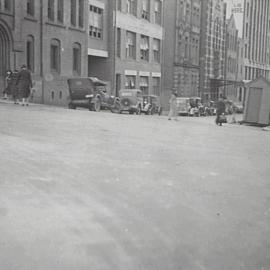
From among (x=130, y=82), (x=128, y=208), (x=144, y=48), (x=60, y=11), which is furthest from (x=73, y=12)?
(x=128, y=208)

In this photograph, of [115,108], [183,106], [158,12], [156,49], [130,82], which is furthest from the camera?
[156,49]

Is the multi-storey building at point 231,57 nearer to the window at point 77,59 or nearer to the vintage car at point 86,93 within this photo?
the window at point 77,59

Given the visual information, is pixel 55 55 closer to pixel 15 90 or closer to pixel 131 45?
pixel 15 90

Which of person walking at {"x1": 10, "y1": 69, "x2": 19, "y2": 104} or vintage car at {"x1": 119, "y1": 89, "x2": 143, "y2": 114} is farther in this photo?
vintage car at {"x1": 119, "y1": 89, "x2": 143, "y2": 114}

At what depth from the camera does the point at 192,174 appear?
940 cm

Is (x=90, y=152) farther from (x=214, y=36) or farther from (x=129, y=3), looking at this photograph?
(x=214, y=36)

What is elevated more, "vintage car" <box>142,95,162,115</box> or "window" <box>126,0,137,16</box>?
"window" <box>126,0,137,16</box>

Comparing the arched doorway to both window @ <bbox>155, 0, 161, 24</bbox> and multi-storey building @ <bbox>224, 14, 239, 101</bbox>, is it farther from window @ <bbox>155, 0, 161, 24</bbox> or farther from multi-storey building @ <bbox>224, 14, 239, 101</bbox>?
multi-storey building @ <bbox>224, 14, 239, 101</bbox>

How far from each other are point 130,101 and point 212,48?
2915 centimetres

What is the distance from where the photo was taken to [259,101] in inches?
1211

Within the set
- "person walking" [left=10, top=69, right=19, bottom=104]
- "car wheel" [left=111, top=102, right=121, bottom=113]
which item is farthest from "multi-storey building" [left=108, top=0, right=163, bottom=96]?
"person walking" [left=10, top=69, right=19, bottom=104]

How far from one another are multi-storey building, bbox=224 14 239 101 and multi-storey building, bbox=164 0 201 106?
28.8ft

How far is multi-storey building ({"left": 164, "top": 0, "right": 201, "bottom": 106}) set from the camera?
5012cm

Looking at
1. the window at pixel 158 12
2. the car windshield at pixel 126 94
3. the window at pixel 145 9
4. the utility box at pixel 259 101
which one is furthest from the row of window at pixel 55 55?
the window at pixel 158 12
